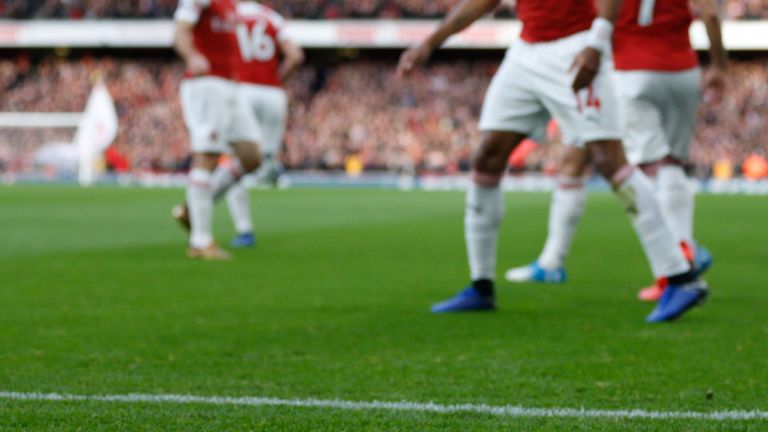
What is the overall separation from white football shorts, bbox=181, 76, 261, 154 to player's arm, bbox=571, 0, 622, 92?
4917 mm

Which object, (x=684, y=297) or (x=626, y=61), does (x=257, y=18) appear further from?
(x=684, y=297)

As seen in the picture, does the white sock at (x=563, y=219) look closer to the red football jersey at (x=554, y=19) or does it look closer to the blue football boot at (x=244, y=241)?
the red football jersey at (x=554, y=19)

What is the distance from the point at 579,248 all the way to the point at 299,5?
33.3m

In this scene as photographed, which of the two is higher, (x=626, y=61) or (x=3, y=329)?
(x=626, y=61)

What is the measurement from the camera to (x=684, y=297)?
5.30 meters

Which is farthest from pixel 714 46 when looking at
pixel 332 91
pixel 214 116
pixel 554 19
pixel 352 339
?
pixel 332 91

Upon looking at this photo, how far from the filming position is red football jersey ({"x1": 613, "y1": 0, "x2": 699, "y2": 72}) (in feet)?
21.3

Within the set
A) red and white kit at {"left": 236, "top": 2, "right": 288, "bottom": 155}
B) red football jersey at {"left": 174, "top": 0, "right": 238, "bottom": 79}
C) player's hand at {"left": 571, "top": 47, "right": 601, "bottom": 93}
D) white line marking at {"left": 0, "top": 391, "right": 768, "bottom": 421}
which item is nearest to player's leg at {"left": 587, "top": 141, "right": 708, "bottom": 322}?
player's hand at {"left": 571, "top": 47, "right": 601, "bottom": 93}

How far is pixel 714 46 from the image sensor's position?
6.54 metres

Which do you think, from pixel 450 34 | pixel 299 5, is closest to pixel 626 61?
pixel 450 34

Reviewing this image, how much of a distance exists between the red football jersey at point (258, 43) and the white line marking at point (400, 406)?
827 centimetres

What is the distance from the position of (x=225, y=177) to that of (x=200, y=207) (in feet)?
1.50

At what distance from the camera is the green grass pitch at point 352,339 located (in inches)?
135

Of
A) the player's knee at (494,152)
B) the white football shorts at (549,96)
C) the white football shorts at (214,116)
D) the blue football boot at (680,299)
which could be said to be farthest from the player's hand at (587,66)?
the white football shorts at (214,116)
